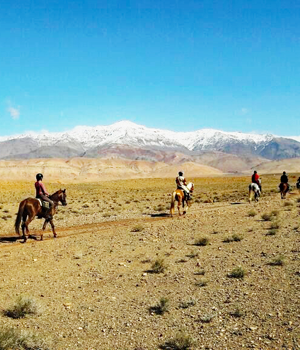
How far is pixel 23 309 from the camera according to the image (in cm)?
863

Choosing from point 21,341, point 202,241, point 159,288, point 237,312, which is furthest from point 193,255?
point 21,341

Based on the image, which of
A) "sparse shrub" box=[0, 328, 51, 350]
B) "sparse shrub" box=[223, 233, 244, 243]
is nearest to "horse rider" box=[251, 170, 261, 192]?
"sparse shrub" box=[223, 233, 244, 243]

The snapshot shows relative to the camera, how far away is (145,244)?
607 inches

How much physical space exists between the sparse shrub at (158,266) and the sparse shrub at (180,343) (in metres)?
4.15

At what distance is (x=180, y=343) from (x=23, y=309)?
12.3 ft

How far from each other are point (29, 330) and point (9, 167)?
182324 mm

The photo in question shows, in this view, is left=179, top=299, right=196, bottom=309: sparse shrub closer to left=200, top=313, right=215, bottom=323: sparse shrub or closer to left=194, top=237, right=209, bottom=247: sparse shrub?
left=200, top=313, right=215, bottom=323: sparse shrub

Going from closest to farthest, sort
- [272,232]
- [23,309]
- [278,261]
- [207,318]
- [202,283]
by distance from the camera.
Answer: [207,318] < [23,309] < [202,283] < [278,261] < [272,232]

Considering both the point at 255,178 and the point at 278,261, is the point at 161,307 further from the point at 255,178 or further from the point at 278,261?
the point at 255,178

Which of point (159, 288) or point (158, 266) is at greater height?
point (158, 266)

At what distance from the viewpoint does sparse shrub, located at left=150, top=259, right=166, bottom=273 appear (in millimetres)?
11524

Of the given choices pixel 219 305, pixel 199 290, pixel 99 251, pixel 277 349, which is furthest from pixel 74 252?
pixel 277 349

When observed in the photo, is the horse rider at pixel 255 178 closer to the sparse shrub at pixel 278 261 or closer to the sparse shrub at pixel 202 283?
the sparse shrub at pixel 278 261

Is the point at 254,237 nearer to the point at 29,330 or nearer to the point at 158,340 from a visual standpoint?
the point at 158,340
